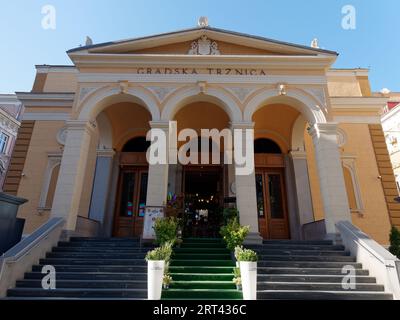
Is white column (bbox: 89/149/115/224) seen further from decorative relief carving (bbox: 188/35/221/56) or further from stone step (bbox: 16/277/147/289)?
decorative relief carving (bbox: 188/35/221/56)

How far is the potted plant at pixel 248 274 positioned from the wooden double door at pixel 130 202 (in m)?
6.66

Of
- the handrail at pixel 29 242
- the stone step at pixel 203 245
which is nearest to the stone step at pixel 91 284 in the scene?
the handrail at pixel 29 242

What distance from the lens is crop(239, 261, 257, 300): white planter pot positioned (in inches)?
207

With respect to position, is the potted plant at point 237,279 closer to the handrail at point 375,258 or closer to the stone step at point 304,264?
the stone step at point 304,264

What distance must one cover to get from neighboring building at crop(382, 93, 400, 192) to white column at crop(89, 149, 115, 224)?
27123 mm

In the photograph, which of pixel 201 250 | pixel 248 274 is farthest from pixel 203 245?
pixel 248 274

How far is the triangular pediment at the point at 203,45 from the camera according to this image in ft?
33.6

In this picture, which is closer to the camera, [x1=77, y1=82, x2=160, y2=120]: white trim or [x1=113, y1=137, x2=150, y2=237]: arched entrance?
[x1=77, y1=82, x2=160, y2=120]: white trim

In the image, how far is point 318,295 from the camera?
5629 millimetres

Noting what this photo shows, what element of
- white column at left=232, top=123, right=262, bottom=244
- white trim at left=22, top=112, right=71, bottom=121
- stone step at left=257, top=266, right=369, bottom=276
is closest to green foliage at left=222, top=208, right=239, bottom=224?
white column at left=232, top=123, right=262, bottom=244

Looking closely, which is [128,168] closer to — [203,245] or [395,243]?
[203,245]

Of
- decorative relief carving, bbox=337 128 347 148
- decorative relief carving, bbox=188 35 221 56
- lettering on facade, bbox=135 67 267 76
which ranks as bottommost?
decorative relief carving, bbox=337 128 347 148

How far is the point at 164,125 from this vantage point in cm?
913
